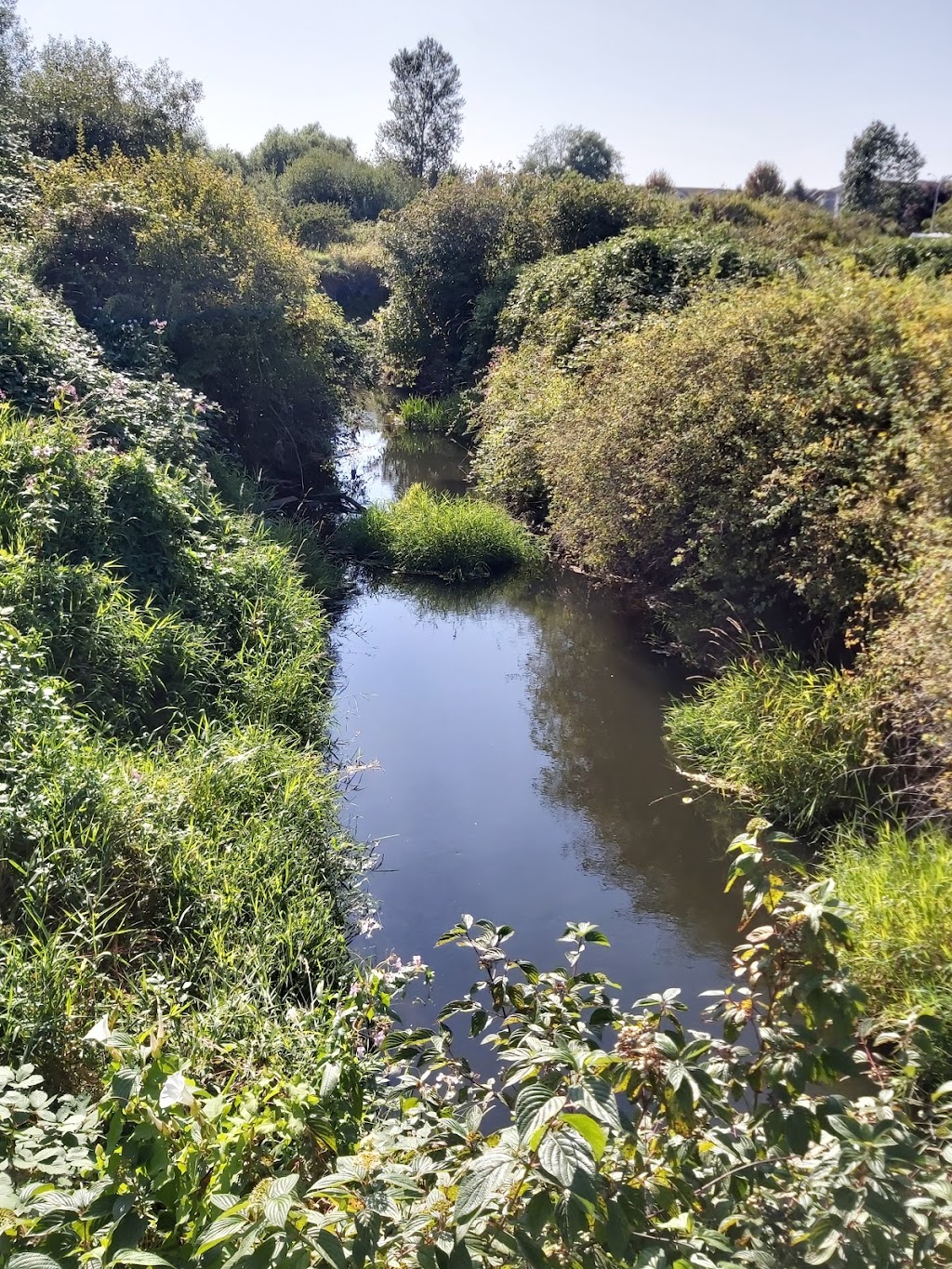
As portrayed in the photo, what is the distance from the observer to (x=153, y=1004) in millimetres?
3676

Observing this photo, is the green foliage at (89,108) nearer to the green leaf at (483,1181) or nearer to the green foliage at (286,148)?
the green leaf at (483,1181)

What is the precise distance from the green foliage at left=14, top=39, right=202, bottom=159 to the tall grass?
49.9 ft

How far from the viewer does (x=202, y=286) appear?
1091cm

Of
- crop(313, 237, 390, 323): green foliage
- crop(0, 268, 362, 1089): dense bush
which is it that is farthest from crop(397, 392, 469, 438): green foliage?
crop(313, 237, 390, 323): green foliage

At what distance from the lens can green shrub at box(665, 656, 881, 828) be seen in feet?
19.1

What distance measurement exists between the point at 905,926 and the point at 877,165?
44.2m

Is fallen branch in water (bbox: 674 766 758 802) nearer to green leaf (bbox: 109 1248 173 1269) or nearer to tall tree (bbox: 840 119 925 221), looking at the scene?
green leaf (bbox: 109 1248 173 1269)

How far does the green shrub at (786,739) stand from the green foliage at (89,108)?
1337cm

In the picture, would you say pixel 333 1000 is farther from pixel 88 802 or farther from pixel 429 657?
pixel 429 657

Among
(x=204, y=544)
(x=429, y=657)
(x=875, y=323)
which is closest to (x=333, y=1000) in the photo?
(x=204, y=544)

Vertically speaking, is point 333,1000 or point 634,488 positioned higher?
point 634,488

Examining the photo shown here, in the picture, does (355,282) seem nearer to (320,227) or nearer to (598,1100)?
(320,227)

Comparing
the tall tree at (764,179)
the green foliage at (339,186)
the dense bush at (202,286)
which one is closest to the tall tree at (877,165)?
the tall tree at (764,179)

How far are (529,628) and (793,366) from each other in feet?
12.0
